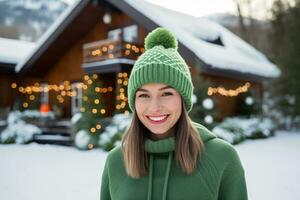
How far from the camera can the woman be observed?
1.65 meters

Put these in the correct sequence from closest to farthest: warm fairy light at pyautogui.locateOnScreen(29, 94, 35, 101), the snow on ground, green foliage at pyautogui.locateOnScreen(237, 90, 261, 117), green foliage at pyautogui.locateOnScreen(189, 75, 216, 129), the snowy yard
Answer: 1. the snow on ground
2. the snowy yard
3. green foliage at pyautogui.locateOnScreen(189, 75, 216, 129)
4. green foliage at pyautogui.locateOnScreen(237, 90, 261, 117)
5. warm fairy light at pyautogui.locateOnScreen(29, 94, 35, 101)

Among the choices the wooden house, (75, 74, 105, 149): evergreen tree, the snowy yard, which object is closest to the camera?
the snowy yard

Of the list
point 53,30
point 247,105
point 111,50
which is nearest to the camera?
point 111,50

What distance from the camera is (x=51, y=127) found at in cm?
1480

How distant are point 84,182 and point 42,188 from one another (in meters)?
0.77

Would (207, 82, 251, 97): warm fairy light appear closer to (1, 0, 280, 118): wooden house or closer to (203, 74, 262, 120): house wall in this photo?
(1, 0, 280, 118): wooden house

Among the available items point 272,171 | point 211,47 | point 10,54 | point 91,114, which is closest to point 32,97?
point 10,54

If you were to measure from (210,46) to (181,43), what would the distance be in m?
2.47

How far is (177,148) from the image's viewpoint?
1.70 metres

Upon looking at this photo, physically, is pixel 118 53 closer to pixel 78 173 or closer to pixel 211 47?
pixel 211 47

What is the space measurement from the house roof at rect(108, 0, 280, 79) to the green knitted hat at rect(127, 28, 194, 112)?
32.2ft

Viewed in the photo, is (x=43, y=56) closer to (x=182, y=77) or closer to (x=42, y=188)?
(x=42, y=188)

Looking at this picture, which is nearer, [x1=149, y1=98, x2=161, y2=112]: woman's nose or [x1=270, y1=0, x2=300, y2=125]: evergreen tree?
[x1=149, y1=98, x2=161, y2=112]: woman's nose

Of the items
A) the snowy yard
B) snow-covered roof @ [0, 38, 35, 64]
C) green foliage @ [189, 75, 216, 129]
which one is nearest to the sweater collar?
the snowy yard
